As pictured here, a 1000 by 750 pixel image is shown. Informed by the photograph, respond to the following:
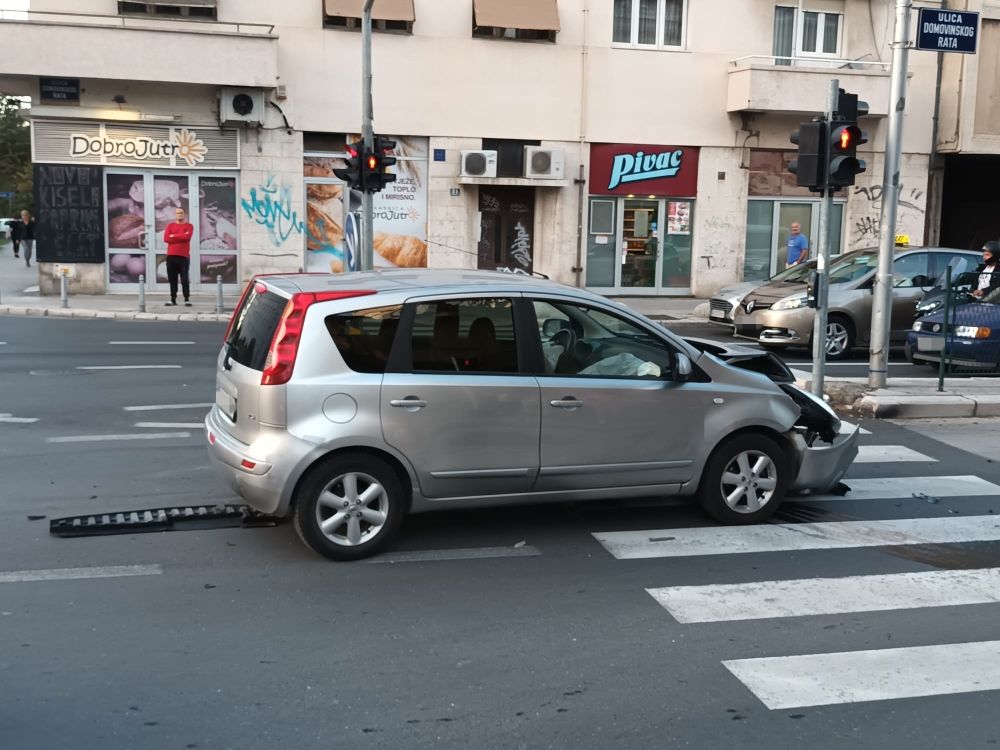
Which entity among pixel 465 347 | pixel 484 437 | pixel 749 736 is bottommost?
pixel 749 736

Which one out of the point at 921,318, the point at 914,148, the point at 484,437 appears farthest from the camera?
the point at 914,148

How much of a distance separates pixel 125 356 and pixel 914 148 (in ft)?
67.3

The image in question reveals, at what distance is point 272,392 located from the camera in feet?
20.1

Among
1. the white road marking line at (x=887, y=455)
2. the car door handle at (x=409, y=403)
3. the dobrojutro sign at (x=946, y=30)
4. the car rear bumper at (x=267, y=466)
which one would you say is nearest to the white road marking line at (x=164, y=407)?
the car rear bumper at (x=267, y=466)

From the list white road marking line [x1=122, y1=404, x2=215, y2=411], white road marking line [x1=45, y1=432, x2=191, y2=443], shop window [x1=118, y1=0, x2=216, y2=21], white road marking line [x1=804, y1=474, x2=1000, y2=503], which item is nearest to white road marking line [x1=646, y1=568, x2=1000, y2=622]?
white road marking line [x1=804, y1=474, x2=1000, y2=503]

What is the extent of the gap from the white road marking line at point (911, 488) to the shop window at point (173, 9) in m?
18.9

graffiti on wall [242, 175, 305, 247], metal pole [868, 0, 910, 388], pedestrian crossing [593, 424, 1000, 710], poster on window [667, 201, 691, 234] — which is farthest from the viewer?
poster on window [667, 201, 691, 234]

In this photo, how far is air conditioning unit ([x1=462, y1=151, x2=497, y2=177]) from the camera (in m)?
24.4

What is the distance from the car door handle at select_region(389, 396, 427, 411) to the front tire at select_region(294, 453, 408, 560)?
348 millimetres

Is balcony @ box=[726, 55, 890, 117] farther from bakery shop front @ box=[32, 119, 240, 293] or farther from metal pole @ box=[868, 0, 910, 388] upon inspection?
metal pole @ box=[868, 0, 910, 388]

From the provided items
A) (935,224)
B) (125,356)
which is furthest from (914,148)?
(125,356)

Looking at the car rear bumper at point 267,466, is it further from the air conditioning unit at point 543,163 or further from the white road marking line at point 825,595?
the air conditioning unit at point 543,163

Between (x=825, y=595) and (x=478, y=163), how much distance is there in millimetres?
19396

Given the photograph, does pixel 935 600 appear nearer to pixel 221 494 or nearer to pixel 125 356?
pixel 221 494
